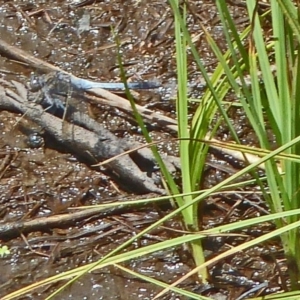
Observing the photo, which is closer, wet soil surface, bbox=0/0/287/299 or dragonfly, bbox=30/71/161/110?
wet soil surface, bbox=0/0/287/299

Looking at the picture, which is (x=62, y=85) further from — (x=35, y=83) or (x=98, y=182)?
(x=98, y=182)

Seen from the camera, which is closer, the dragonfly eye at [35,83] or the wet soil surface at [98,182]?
the wet soil surface at [98,182]

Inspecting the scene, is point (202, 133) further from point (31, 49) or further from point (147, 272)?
point (31, 49)

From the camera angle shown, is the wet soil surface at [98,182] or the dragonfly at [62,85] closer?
the wet soil surface at [98,182]

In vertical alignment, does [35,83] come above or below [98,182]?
above

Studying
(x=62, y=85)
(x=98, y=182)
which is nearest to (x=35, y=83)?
(x=62, y=85)
